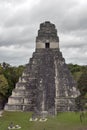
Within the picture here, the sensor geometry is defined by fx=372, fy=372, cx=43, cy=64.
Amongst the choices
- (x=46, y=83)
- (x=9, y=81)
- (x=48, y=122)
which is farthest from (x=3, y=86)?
(x=48, y=122)

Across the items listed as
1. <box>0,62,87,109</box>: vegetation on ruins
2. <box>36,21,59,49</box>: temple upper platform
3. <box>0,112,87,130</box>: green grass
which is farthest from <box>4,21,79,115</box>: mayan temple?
<box>0,62,87,109</box>: vegetation on ruins

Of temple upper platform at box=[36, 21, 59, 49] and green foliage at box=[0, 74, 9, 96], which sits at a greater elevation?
temple upper platform at box=[36, 21, 59, 49]

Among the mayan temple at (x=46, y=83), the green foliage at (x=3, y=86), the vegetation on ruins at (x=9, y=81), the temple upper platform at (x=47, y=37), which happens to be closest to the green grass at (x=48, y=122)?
the mayan temple at (x=46, y=83)

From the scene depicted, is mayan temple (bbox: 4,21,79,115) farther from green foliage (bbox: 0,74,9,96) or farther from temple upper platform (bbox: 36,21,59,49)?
green foliage (bbox: 0,74,9,96)

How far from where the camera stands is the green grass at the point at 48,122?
40.2m

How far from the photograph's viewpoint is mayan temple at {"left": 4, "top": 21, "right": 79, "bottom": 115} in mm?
48312

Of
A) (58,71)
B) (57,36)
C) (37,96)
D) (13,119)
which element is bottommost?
(13,119)

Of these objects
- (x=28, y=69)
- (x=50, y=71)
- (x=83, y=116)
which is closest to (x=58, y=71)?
(x=50, y=71)

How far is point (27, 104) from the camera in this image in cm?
5006

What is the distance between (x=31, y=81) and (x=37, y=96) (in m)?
3.26

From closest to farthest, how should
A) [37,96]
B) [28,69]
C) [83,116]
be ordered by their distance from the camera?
[83,116]
[37,96]
[28,69]

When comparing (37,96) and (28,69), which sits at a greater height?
(28,69)

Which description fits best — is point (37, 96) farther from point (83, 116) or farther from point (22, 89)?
point (83, 116)

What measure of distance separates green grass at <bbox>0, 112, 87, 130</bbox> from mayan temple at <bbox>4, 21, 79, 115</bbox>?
5.78 ft
